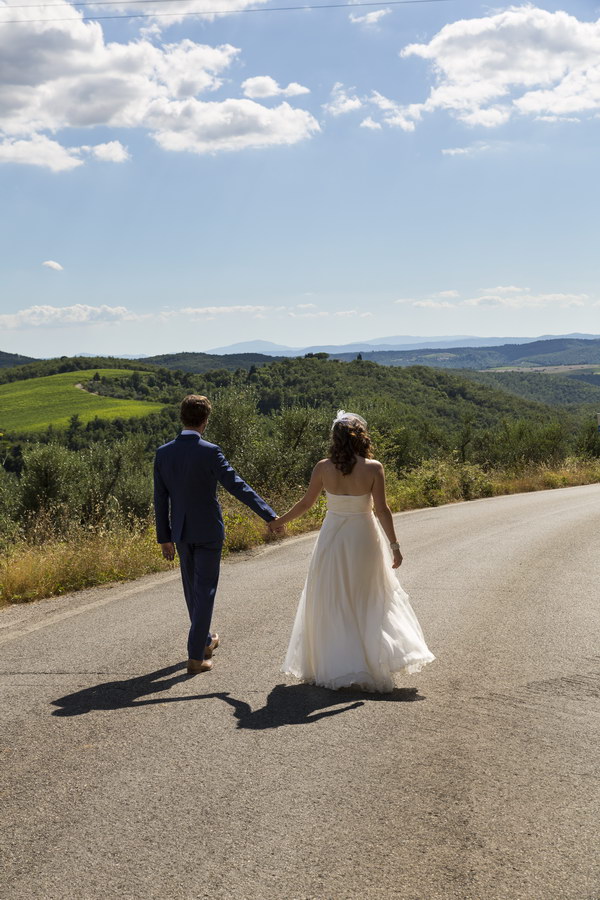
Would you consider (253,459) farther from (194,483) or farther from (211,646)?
(194,483)

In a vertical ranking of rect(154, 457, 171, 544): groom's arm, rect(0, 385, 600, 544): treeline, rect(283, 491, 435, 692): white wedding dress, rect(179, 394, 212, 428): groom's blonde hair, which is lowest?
rect(0, 385, 600, 544): treeline

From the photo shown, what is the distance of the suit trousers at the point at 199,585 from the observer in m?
5.49

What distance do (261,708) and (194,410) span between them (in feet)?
7.01

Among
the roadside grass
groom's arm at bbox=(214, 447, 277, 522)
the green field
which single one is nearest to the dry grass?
the roadside grass

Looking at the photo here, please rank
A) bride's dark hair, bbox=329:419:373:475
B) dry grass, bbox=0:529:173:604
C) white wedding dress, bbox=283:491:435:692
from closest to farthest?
white wedding dress, bbox=283:491:435:692 → bride's dark hair, bbox=329:419:373:475 → dry grass, bbox=0:529:173:604

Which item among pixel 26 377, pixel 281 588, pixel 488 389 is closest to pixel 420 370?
pixel 488 389

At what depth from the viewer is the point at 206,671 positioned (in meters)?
5.51

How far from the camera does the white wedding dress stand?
511 cm

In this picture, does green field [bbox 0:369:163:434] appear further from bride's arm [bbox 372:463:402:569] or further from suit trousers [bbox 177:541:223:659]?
bride's arm [bbox 372:463:402:569]

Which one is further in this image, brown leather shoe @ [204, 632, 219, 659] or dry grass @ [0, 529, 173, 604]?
dry grass @ [0, 529, 173, 604]

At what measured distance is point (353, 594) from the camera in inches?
209

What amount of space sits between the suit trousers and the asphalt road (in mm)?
250

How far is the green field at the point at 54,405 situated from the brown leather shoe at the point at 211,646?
316 feet

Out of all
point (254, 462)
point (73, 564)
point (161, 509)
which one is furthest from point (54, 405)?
point (161, 509)
